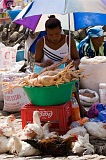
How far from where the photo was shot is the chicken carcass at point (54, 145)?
174 inches

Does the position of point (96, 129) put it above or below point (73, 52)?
below

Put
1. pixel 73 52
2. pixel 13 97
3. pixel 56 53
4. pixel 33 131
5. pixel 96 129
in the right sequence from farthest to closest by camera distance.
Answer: pixel 13 97
pixel 73 52
pixel 56 53
pixel 96 129
pixel 33 131

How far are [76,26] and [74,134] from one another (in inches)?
109

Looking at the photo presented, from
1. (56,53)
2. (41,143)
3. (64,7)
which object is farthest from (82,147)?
(64,7)

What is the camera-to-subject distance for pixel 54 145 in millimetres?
4422

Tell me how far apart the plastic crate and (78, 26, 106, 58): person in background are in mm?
2575

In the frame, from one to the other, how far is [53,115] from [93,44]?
9.23ft

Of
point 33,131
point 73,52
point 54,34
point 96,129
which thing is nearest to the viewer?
point 33,131

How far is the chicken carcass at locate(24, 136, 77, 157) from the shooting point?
14.5ft

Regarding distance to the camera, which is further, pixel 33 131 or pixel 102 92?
pixel 102 92

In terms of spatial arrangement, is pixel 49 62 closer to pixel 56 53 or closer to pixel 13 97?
pixel 56 53

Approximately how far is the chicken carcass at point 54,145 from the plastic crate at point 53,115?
0.62 metres

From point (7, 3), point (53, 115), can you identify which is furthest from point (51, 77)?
point (7, 3)

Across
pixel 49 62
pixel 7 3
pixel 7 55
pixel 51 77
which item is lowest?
pixel 7 55
